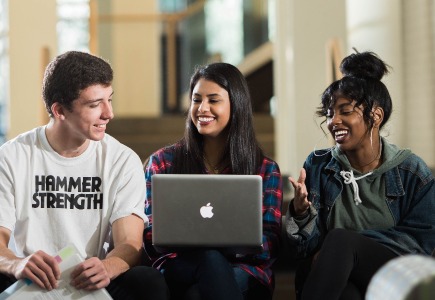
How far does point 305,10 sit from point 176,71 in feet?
11.3

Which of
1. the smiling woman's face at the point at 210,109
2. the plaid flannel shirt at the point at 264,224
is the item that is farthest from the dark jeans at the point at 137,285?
the smiling woman's face at the point at 210,109

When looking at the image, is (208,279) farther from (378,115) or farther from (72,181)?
(378,115)

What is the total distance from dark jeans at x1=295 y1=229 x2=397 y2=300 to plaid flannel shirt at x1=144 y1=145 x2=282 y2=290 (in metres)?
0.19

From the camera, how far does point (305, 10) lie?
5.51m

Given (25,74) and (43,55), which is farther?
(25,74)

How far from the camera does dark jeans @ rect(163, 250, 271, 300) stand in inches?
103

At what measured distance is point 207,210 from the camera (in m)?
2.59

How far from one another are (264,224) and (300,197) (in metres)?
0.22

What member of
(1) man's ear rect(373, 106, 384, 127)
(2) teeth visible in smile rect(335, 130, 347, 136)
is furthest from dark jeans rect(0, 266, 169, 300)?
(1) man's ear rect(373, 106, 384, 127)

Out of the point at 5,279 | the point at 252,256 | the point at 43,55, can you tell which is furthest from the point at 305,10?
the point at 5,279

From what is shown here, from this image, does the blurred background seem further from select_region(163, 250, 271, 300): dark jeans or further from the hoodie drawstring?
select_region(163, 250, 271, 300): dark jeans

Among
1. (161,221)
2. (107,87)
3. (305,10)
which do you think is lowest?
(161,221)

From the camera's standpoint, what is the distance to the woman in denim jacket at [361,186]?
9.16ft

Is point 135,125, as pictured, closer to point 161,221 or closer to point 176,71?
point 176,71
